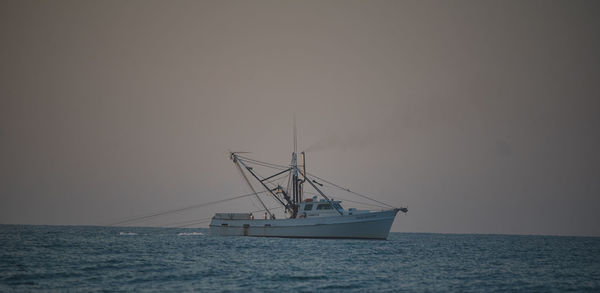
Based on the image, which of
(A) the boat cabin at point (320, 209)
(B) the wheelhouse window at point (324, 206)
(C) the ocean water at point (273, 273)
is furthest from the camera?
(B) the wheelhouse window at point (324, 206)

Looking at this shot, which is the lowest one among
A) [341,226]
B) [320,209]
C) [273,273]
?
[273,273]

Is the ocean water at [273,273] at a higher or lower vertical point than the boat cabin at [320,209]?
lower

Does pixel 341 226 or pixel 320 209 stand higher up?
pixel 320 209

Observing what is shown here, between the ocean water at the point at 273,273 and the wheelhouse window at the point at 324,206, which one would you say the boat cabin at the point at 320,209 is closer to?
the wheelhouse window at the point at 324,206

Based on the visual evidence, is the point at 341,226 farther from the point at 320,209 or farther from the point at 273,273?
the point at 273,273

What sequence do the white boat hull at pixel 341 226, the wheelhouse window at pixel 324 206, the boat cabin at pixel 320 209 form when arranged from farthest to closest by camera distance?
the wheelhouse window at pixel 324 206 → the boat cabin at pixel 320 209 → the white boat hull at pixel 341 226

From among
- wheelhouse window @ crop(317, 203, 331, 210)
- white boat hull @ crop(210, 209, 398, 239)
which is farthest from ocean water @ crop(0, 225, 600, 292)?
wheelhouse window @ crop(317, 203, 331, 210)

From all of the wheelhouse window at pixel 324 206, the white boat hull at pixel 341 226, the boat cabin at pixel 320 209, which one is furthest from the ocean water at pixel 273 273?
the wheelhouse window at pixel 324 206

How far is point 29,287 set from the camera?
968 inches

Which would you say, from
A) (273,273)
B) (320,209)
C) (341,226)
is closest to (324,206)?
(320,209)

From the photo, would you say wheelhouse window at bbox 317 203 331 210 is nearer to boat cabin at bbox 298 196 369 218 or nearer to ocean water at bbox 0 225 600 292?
boat cabin at bbox 298 196 369 218

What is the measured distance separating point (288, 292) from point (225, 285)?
3.68 m

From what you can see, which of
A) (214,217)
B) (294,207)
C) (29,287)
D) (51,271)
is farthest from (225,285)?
(214,217)

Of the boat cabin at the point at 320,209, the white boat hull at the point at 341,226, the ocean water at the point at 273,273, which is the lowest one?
the ocean water at the point at 273,273
